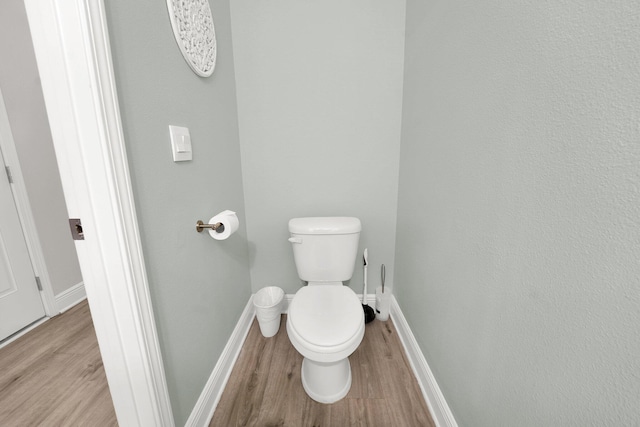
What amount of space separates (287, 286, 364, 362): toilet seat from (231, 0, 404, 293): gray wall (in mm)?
512

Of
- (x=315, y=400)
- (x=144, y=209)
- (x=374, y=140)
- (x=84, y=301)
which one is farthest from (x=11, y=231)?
(x=374, y=140)

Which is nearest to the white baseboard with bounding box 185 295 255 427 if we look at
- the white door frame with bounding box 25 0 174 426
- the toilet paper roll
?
the white door frame with bounding box 25 0 174 426

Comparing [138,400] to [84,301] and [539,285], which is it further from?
[84,301]

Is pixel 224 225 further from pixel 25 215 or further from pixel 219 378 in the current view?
pixel 25 215

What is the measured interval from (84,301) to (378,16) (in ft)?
9.51

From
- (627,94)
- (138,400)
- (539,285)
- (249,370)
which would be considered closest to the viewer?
(627,94)

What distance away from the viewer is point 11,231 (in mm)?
1629

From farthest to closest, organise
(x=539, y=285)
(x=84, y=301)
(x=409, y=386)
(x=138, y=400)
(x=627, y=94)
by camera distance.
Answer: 1. (x=84, y=301)
2. (x=409, y=386)
3. (x=138, y=400)
4. (x=539, y=285)
5. (x=627, y=94)

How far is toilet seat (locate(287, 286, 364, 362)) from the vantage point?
996 millimetres

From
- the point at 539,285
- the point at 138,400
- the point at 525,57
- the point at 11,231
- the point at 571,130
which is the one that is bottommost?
the point at 138,400

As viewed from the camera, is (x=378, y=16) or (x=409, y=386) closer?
(x=409, y=386)

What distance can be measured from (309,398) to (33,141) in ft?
7.85

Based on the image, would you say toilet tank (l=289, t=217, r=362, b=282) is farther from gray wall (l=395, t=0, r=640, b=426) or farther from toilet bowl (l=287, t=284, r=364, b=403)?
gray wall (l=395, t=0, r=640, b=426)

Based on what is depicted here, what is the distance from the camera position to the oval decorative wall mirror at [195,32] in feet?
2.89
